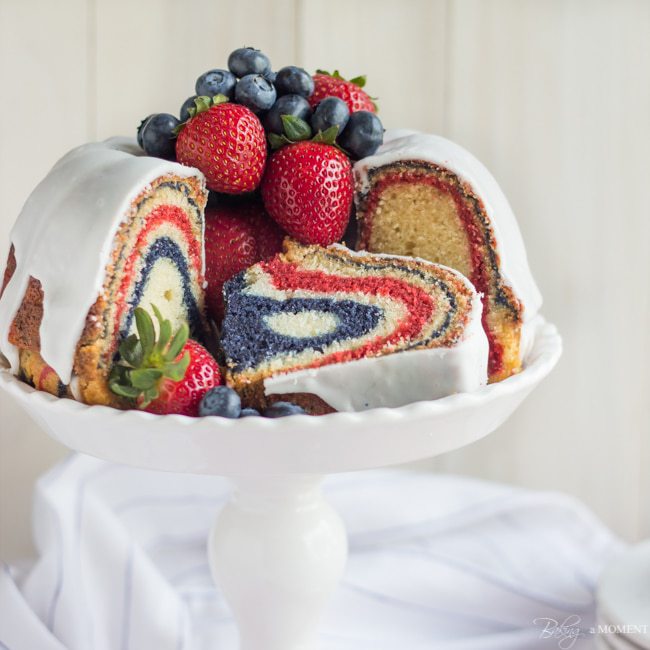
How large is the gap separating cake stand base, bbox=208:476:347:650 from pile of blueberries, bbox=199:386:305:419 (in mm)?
232

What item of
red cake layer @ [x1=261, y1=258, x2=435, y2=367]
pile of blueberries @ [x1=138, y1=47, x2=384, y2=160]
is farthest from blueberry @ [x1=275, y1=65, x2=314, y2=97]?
red cake layer @ [x1=261, y1=258, x2=435, y2=367]

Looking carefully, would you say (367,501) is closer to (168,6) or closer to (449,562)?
(449,562)

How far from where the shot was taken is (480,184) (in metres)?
1.22

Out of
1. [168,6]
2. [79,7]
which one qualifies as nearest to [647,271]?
[168,6]

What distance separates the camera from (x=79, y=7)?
188 centimetres

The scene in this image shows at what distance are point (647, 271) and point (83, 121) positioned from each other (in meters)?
1.38

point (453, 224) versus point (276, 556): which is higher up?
point (453, 224)

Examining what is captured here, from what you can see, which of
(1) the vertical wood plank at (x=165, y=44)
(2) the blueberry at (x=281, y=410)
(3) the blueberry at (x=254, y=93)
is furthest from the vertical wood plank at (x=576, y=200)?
(2) the blueberry at (x=281, y=410)

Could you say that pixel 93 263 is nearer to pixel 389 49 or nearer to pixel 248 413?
pixel 248 413

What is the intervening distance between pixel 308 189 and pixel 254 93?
0.48 feet

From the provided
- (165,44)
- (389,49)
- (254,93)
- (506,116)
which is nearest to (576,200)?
(506,116)

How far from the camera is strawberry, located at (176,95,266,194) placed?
1.12 metres

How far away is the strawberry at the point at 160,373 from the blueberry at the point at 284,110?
32 centimetres

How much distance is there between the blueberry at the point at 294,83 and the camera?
120 centimetres
